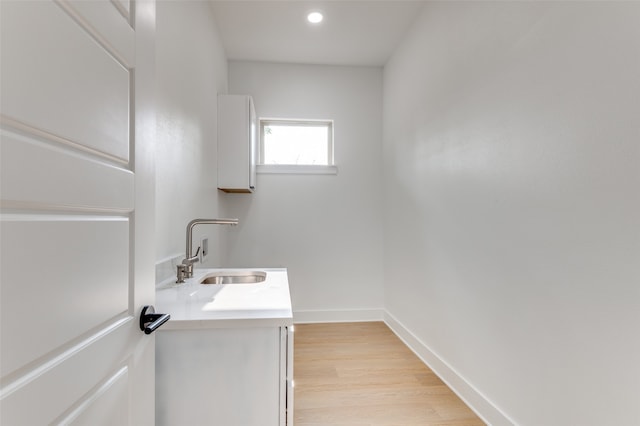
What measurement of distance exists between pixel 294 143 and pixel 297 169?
0.33 metres

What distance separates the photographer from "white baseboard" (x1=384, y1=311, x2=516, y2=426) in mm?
1568

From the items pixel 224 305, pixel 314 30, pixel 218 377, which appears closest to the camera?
pixel 218 377

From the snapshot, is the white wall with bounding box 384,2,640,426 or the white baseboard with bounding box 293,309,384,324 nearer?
the white wall with bounding box 384,2,640,426

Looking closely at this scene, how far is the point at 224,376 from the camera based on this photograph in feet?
3.20

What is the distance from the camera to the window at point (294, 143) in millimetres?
3352

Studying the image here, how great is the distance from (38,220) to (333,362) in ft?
7.51

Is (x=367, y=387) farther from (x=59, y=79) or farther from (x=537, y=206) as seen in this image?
(x=59, y=79)

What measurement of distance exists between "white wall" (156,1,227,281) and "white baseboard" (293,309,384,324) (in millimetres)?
1203

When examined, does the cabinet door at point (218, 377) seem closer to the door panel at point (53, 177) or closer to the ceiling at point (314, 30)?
the door panel at point (53, 177)

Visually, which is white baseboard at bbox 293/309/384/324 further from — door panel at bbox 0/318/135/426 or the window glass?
door panel at bbox 0/318/135/426

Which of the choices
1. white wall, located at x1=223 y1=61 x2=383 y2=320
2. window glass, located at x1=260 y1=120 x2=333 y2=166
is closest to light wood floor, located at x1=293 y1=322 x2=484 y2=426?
white wall, located at x1=223 y1=61 x2=383 y2=320

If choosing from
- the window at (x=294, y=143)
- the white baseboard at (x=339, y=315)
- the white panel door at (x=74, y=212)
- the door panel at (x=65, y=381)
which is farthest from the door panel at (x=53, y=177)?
the white baseboard at (x=339, y=315)

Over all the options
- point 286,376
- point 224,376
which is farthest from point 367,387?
point 224,376

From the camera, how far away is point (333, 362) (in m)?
2.35
